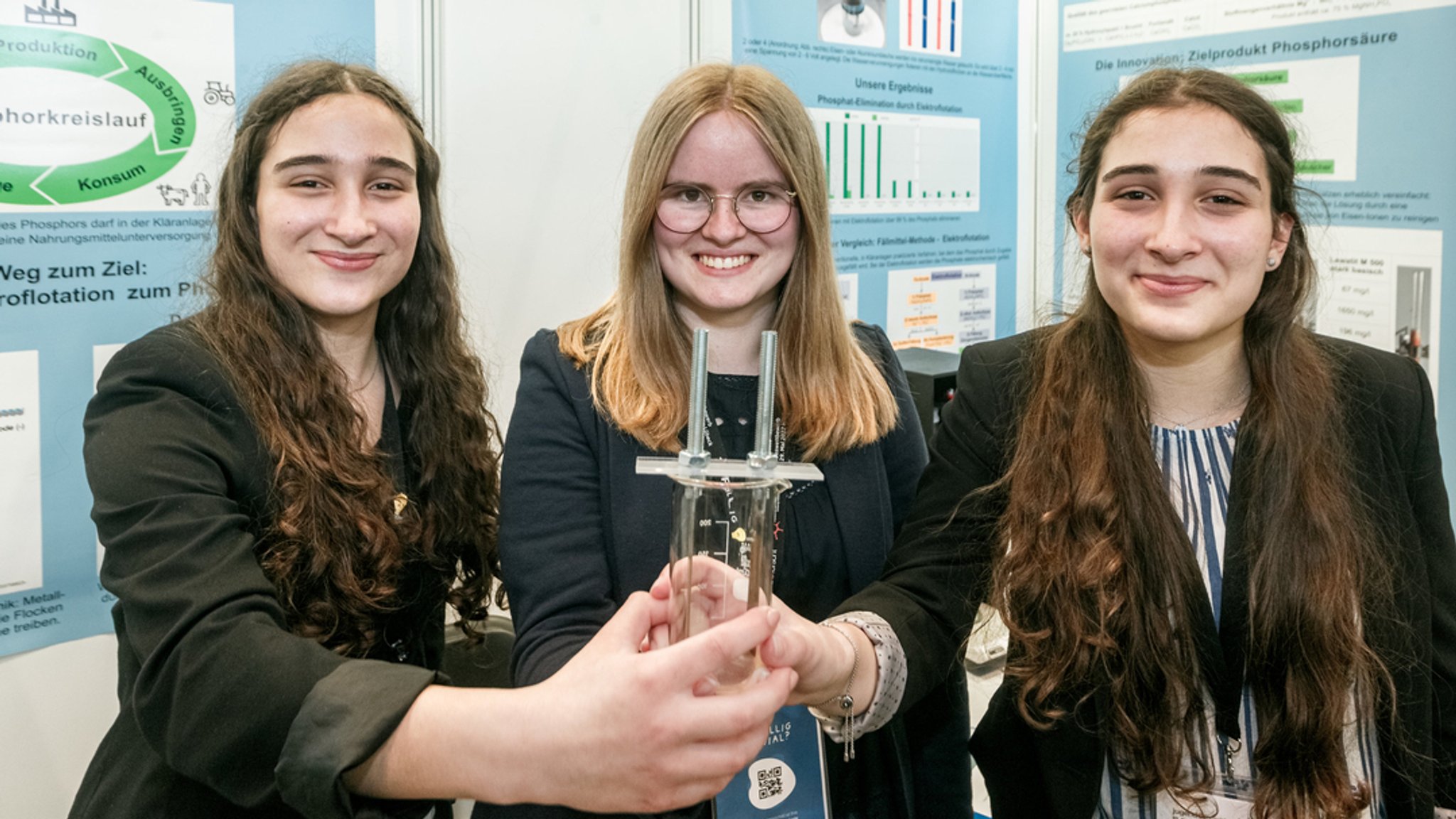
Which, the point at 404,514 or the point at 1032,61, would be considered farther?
the point at 1032,61

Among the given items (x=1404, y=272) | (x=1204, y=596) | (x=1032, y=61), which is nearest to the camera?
(x=1204, y=596)

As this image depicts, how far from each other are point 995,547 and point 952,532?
2.2 inches

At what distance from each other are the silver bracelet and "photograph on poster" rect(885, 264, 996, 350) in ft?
6.71

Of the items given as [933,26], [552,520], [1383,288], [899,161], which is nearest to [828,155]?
[899,161]

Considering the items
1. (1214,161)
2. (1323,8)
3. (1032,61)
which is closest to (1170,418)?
(1214,161)

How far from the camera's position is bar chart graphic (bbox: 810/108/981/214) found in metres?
3.02

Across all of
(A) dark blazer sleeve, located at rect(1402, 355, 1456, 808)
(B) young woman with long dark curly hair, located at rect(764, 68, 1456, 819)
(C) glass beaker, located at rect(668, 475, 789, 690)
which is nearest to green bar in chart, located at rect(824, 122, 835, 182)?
(B) young woman with long dark curly hair, located at rect(764, 68, 1456, 819)

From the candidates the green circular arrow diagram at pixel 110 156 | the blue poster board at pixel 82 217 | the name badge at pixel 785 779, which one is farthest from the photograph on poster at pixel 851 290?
the name badge at pixel 785 779

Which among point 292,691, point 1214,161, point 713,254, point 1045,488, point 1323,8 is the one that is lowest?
point 292,691

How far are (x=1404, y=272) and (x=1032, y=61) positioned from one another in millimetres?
1263

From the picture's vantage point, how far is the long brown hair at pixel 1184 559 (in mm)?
1279

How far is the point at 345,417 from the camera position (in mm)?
1421

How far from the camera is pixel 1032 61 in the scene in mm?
3424

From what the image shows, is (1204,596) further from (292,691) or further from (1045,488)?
(292,691)
